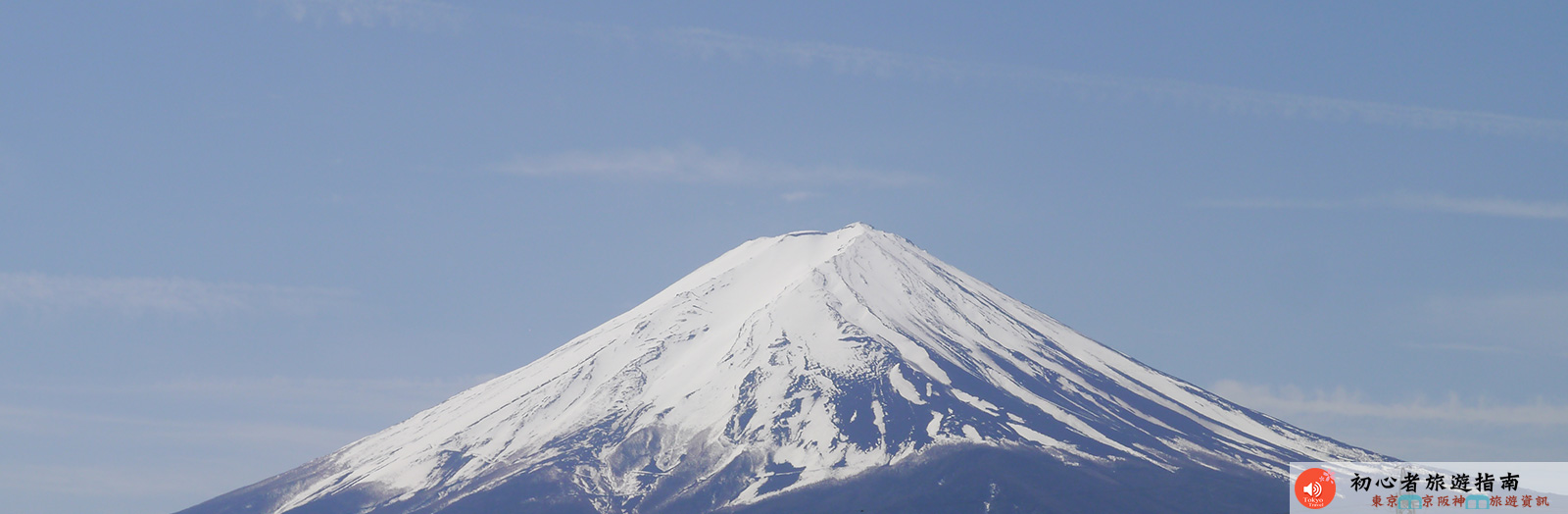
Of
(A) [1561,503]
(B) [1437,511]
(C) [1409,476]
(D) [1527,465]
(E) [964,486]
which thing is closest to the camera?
(C) [1409,476]

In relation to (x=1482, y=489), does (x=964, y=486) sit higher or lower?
higher

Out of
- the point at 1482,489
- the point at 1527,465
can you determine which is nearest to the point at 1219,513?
the point at 1527,465

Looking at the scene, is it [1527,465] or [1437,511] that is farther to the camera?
[1437,511]

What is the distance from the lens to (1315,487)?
9575cm

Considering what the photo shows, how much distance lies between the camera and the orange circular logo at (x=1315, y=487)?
306 feet

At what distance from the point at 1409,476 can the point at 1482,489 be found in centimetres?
636

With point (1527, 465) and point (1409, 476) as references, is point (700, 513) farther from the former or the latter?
point (1409, 476)

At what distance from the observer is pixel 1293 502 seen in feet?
633

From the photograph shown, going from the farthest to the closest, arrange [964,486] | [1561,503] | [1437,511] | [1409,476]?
[964,486], [1561,503], [1437,511], [1409,476]

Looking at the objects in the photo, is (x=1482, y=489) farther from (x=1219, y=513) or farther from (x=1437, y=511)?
(x=1219, y=513)

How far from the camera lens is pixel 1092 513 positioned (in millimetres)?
192125

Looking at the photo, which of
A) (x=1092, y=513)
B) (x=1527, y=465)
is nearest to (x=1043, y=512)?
(x=1092, y=513)

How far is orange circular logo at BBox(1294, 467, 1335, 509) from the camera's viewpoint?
9325cm

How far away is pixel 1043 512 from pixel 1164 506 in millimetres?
15370
